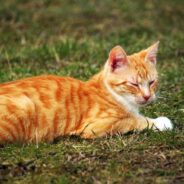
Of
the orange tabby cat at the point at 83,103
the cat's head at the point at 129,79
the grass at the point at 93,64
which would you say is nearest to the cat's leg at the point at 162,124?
the orange tabby cat at the point at 83,103

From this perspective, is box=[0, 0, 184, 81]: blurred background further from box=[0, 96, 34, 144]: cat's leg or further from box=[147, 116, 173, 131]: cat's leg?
box=[0, 96, 34, 144]: cat's leg

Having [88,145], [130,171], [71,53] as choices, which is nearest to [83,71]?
A: [71,53]

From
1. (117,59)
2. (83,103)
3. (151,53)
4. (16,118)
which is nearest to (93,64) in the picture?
(151,53)

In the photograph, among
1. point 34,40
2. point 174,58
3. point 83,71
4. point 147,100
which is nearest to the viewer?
point 147,100

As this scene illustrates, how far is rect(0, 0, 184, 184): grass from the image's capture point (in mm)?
5180

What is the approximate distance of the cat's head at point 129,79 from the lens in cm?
616

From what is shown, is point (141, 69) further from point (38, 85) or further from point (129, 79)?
point (38, 85)

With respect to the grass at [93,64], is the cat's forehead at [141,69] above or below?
above

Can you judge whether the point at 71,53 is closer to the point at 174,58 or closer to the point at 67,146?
the point at 174,58

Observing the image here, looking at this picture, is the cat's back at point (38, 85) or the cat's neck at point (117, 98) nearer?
the cat's back at point (38, 85)

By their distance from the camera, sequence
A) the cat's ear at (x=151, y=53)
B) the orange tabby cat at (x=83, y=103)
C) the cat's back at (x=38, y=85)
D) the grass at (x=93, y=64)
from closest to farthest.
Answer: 1. the grass at (x=93, y=64)
2. the orange tabby cat at (x=83, y=103)
3. the cat's back at (x=38, y=85)
4. the cat's ear at (x=151, y=53)

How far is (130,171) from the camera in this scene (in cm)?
512

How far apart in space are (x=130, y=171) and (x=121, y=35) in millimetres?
6047

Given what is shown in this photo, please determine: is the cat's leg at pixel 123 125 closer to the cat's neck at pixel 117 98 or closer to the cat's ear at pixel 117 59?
the cat's neck at pixel 117 98
